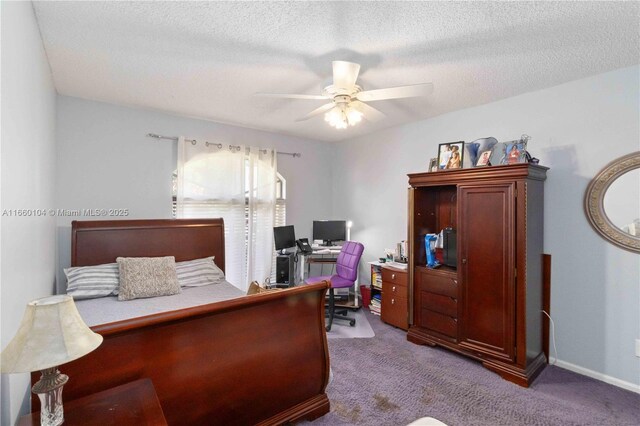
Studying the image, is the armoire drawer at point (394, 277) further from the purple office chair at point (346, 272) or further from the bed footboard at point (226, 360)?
the bed footboard at point (226, 360)

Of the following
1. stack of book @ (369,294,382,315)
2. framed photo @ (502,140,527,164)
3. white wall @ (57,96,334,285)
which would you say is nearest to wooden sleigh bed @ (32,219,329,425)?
framed photo @ (502,140,527,164)

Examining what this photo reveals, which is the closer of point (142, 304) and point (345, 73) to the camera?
point (345, 73)

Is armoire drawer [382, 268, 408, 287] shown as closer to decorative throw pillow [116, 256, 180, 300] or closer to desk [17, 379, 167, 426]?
decorative throw pillow [116, 256, 180, 300]

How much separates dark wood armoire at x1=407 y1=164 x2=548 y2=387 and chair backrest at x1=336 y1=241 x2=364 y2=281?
2.59 feet

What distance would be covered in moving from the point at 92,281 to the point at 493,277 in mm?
3614

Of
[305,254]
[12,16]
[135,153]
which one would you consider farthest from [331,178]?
[12,16]

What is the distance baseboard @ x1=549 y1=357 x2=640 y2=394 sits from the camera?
96.8 inches

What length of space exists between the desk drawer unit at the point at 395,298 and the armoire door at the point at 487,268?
2.52ft

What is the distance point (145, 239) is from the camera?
343 centimetres

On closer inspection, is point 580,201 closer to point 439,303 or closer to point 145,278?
point 439,303

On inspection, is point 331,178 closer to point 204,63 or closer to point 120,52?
point 204,63

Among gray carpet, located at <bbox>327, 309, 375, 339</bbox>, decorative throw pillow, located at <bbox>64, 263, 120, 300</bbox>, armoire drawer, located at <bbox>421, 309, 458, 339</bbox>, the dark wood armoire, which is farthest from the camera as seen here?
gray carpet, located at <bbox>327, 309, 375, 339</bbox>

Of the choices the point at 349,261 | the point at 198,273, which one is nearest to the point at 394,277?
the point at 349,261

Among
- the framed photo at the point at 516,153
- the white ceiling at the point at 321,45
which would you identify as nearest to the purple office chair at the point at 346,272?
the framed photo at the point at 516,153
